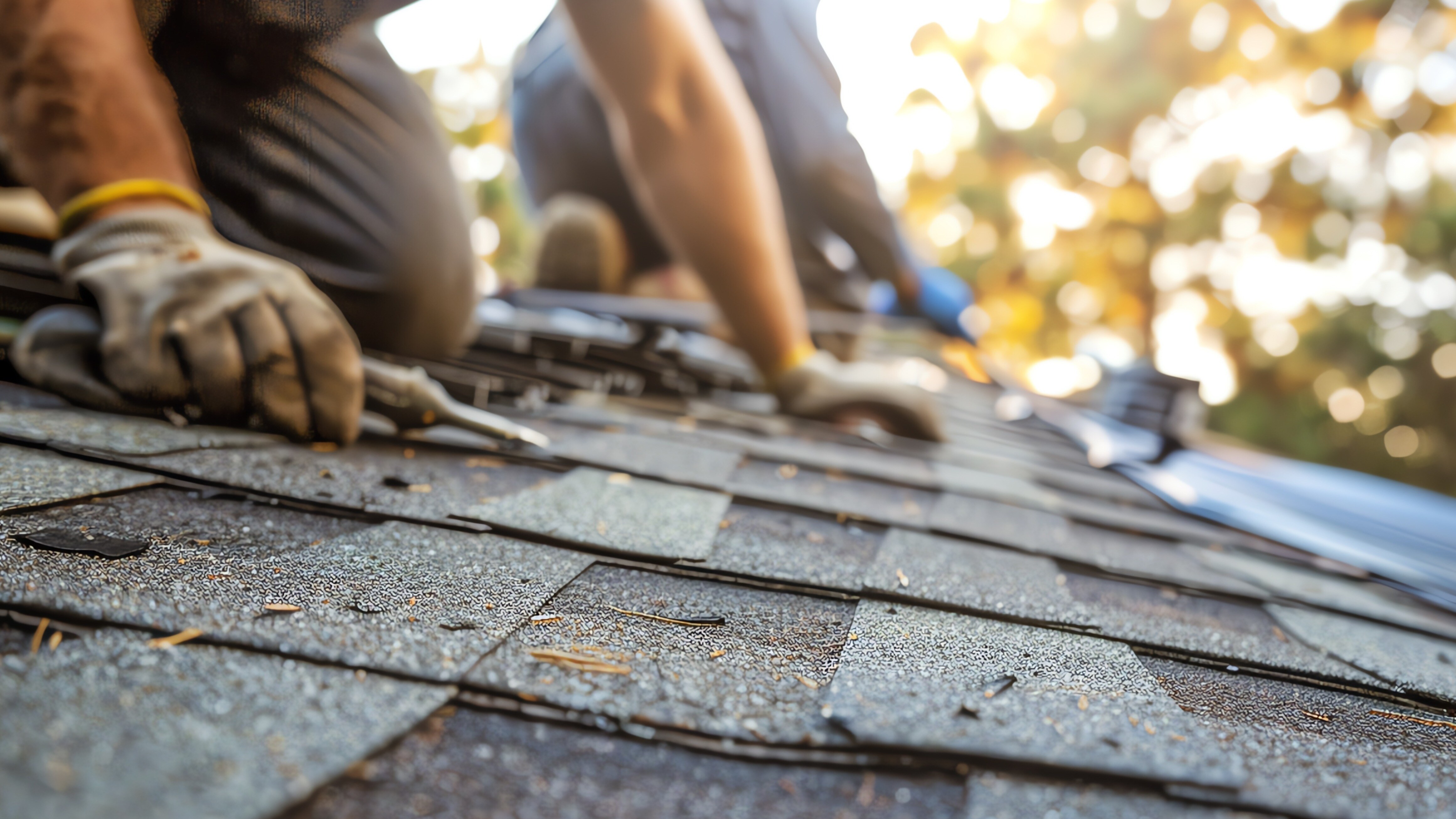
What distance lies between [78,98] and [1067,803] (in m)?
1.05

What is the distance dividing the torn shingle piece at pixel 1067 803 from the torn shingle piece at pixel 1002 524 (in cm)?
52

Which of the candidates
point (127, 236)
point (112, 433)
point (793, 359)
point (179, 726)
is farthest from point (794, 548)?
point (793, 359)

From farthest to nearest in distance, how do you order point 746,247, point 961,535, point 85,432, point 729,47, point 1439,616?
point 729,47 → point 746,247 → point 1439,616 → point 961,535 → point 85,432

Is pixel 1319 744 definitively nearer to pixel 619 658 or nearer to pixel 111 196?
pixel 619 658

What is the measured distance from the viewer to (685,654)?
1.43ft

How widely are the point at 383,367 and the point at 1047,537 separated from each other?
85cm

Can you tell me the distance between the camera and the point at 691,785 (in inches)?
12.5

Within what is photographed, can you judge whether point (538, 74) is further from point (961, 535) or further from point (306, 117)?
point (961, 535)

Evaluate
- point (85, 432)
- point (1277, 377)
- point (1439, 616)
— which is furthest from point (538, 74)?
point (1277, 377)

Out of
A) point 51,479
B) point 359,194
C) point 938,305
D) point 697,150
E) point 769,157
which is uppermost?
point 769,157

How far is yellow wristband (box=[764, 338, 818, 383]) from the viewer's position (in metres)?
1.63

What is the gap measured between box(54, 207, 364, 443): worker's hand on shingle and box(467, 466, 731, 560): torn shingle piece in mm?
240

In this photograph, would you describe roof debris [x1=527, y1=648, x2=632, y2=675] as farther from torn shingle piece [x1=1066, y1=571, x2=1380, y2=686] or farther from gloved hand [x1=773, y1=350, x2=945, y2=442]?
gloved hand [x1=773, y1=350, x2=945, y2=442]

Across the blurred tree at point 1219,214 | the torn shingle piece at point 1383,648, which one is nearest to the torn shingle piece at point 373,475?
the torn shingle piece at point 1383,648
